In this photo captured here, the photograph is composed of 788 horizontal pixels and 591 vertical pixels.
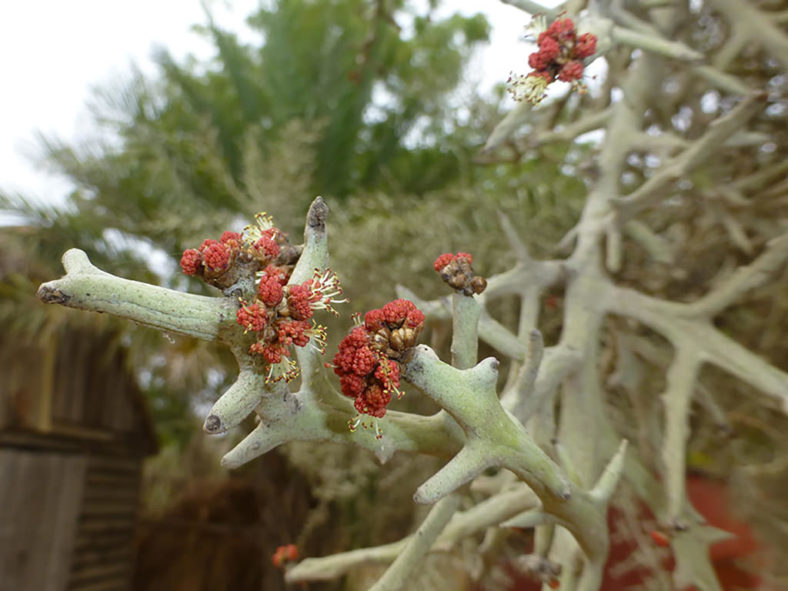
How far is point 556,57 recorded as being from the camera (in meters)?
0.72

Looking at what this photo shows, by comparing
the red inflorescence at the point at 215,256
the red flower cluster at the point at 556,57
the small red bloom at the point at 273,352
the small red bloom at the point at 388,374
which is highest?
the red flower cluster at the point at 556,57

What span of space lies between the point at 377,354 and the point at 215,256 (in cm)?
15

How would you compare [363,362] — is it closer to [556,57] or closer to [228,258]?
[228,258]

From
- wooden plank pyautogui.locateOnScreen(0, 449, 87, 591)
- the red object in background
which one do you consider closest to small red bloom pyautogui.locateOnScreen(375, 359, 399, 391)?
the red object in background

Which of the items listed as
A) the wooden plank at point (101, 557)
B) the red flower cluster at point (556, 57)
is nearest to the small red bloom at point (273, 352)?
the red flower cluster at point (556, 57)

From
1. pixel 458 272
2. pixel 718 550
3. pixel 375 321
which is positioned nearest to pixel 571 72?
pixel 458 272

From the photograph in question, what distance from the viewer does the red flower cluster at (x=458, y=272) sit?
0.59m

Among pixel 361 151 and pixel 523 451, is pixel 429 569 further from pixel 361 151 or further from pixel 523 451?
pixel 361 151

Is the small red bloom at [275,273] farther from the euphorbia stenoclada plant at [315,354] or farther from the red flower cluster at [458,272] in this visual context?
the red flower cluster at [458,272]

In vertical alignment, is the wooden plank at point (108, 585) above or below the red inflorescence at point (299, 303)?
above

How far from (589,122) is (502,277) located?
0.46 metres

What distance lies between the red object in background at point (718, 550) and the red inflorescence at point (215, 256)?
4.21 ft

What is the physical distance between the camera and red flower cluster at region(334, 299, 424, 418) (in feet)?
1.62

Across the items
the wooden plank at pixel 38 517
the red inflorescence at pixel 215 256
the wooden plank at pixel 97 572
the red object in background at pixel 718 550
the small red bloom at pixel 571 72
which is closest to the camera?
the red inflorescence at pixel 215 256
